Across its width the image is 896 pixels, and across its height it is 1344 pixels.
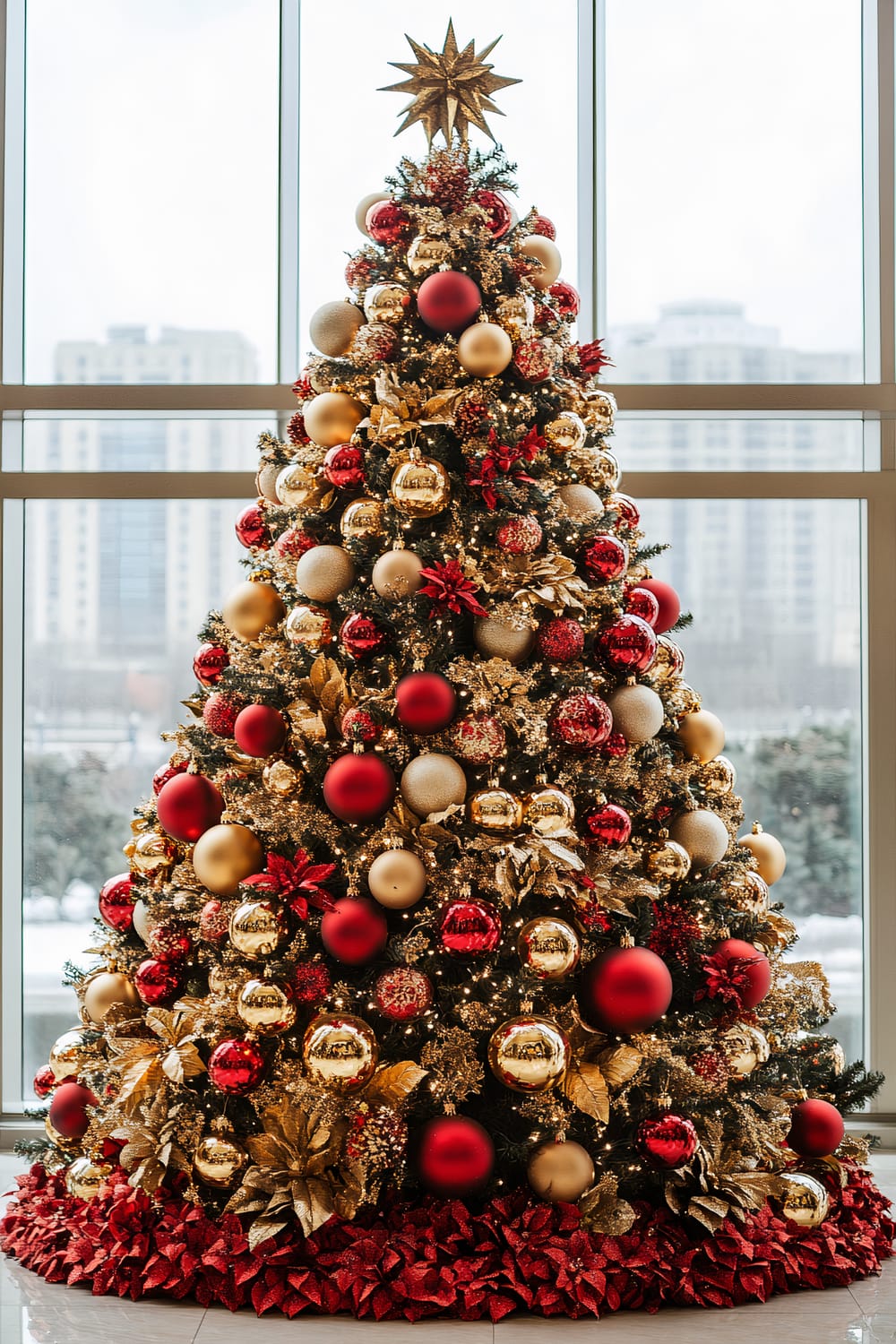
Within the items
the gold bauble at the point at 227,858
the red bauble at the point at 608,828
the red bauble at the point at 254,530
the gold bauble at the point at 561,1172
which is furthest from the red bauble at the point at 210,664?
the gold bauble at the point at 561,1172

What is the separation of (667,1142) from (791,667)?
1780 millimetres

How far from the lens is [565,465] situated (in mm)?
2434

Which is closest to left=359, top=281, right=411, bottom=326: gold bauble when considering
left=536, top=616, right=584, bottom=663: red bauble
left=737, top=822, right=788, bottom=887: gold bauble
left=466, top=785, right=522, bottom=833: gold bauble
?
left=536, top=616, right=584, bottom=663: red bauble

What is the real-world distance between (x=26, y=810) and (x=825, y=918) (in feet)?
8.22

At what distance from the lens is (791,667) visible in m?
3.48

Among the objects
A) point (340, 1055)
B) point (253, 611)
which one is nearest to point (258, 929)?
point (340, 1055)

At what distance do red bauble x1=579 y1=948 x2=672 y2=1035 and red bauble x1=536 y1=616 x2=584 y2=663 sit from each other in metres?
0.60

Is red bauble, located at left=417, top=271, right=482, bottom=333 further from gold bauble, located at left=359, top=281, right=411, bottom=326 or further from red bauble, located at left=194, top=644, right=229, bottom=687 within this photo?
red bauble, located at left=194, top=644, right=229, bottom=687

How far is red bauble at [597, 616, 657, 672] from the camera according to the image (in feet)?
7.62

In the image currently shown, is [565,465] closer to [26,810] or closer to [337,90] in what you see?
[337,90]

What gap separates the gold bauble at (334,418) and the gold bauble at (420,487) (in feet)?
0.78

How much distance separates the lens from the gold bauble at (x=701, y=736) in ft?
8.28

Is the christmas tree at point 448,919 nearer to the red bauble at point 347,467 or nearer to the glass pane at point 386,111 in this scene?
the red bauble at point 347,467

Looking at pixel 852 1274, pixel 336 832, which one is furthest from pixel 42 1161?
pixel 852 1274
